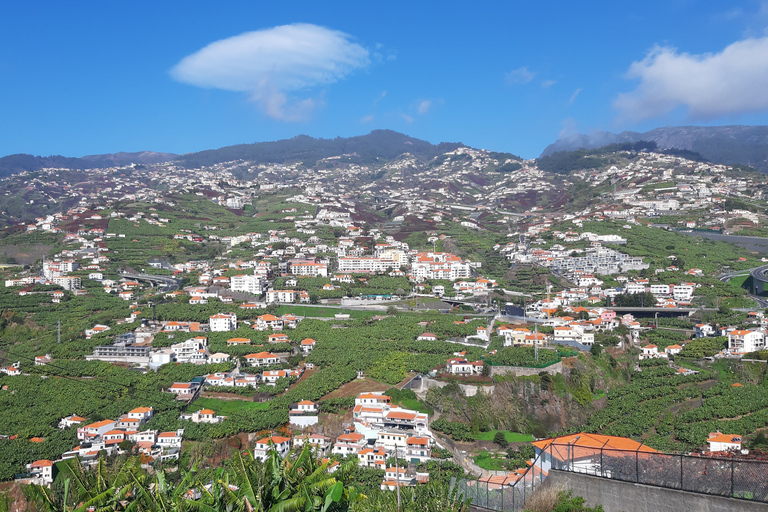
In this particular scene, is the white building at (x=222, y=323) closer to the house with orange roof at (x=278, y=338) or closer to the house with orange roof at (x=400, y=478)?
the house with orange roof at (x=278, y=338)

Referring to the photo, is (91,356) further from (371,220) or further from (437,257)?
(371,220)

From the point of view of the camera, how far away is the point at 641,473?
6.67 metres

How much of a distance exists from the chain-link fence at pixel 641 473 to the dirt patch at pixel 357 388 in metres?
12.6

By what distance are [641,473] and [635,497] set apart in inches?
10.4

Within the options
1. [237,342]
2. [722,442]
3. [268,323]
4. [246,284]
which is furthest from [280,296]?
[722,442]

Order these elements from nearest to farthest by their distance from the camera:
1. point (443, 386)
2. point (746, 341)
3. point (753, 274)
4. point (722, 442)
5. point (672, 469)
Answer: point (672, 469), point (722, 442), point (443, 386), point (746, 341), point (753, 274)

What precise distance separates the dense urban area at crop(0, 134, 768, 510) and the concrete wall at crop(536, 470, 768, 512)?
179 mm

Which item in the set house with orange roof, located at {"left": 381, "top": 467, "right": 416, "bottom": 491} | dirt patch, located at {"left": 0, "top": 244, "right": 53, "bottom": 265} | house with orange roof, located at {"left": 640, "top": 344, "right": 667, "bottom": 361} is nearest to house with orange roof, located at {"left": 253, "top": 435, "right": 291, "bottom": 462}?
house with orange roof, located at {"left": 381, "top": 467, "right": 416, "bottom": 491}

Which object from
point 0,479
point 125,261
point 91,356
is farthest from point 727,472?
point 125,261

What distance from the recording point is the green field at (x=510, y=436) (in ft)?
60.1

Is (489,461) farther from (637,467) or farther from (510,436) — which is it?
(637,467)

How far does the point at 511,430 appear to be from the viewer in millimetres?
19391

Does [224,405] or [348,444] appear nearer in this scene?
[348,444]

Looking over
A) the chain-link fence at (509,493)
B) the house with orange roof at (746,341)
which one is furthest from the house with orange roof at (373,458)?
the house with orange roof at (746,341)
